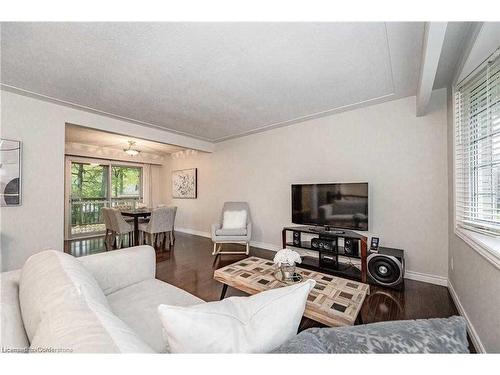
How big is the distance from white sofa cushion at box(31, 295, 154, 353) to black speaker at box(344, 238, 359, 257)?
9.44ft

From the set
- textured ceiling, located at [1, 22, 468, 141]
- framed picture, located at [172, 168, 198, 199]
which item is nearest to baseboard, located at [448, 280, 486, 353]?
textured ceiling, located at [1, 22, 468, 141]

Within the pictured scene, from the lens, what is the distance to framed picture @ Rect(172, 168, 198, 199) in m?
5.68

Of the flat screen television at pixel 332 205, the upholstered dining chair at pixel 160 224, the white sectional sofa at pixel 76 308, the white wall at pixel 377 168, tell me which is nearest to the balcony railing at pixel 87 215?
the upholstered dining chair at pixel 160 224

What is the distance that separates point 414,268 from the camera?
270cm

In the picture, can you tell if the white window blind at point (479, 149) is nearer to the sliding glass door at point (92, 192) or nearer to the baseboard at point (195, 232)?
the baseboard at point (195, 232)

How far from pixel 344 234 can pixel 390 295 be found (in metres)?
0.84

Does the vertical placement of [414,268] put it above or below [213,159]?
below

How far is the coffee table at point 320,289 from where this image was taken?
1.38 m

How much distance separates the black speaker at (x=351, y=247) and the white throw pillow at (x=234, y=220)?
189cm

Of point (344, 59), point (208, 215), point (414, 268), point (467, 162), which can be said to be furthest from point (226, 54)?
point (208, 215)

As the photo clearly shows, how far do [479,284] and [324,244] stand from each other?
1.62m

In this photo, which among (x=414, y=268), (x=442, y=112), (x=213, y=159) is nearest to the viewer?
(x=442, y=112)

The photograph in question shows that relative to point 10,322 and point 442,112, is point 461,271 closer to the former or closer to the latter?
point 442,112

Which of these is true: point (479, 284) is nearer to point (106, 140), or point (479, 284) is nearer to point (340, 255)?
point (340, 255)
